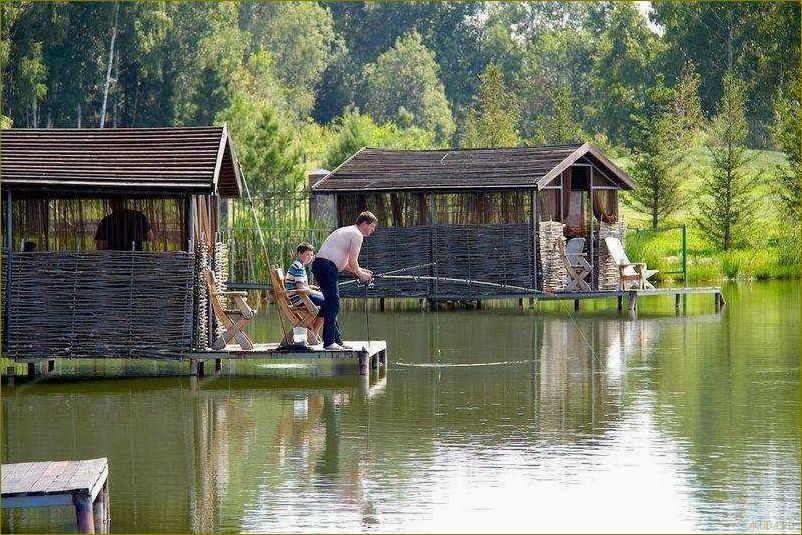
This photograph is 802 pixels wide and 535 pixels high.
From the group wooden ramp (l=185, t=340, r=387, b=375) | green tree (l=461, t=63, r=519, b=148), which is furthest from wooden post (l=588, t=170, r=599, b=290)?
green tree (l=461, t=63, r=519, b=148)

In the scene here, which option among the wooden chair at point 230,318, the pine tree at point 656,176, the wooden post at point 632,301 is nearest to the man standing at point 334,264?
the wooden chair at point 230,318

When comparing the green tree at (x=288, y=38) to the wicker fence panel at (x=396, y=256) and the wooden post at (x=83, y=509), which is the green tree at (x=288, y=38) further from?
the wooden post at (x=83, y=509)

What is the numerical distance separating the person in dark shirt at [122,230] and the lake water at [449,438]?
163 centimetres

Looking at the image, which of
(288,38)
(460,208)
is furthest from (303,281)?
(288,38)

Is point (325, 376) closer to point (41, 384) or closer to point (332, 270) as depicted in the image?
point (332, 270)

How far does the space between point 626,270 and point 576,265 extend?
5.75 ft

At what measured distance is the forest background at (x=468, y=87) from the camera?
4675 centimetres

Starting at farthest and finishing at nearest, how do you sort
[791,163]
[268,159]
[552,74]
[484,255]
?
1. [552,74]
2. [791,163]
3. [268,159]
4. [484,255]

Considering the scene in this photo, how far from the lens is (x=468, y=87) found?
A: 10506 centimetres

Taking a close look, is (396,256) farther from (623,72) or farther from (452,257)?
(623,72)

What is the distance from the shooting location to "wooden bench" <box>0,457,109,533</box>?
1122cm

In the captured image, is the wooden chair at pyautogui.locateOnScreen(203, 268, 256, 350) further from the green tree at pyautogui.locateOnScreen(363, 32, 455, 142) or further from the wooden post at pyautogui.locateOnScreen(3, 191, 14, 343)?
the green tree at pyautogui.locateOnScreen(363, 32, 455, 142)

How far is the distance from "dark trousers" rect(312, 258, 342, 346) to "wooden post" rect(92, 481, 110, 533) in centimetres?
781

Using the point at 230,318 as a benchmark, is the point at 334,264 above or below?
above
